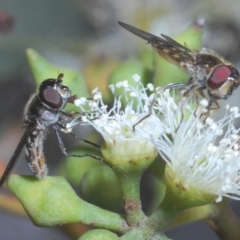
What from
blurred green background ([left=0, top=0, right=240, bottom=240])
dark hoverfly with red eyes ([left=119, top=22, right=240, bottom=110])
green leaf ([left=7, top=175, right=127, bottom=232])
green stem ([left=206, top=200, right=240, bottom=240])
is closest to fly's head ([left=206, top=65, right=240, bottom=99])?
dark hoverfly with red eyes ([left=119, top=22, right=240, bottom=110])

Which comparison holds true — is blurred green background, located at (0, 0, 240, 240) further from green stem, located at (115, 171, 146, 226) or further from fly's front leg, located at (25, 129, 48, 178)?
green stem, located at (115, 171, 146, 226)

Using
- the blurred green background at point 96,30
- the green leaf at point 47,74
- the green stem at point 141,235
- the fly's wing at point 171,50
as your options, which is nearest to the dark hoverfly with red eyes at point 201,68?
the fly's wing at point 171,50

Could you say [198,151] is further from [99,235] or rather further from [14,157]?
[14,157]

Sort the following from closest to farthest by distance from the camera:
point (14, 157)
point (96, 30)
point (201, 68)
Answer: point (14, 157)
point (201, 68)
point (96, 30)

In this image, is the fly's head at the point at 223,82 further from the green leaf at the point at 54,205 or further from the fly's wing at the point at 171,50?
the green leaf at the point at 54,205

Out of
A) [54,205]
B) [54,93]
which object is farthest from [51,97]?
[54,205]
